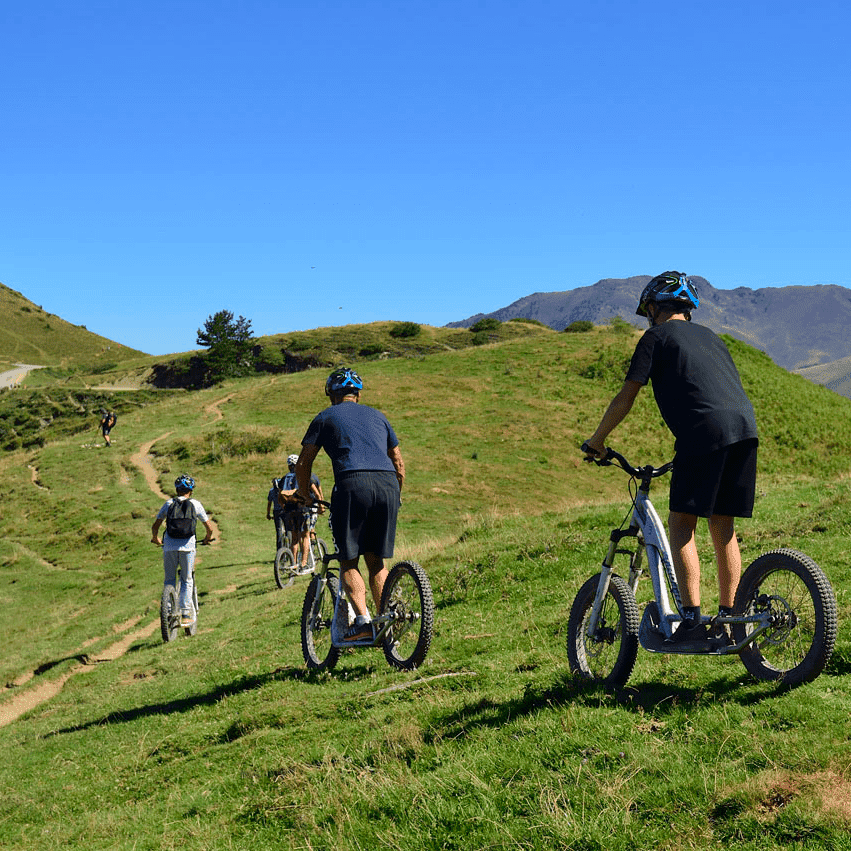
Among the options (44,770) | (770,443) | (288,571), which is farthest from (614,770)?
(770,443)

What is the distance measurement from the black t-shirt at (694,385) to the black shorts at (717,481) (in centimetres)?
8

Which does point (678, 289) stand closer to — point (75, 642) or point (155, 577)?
point (75, 642)

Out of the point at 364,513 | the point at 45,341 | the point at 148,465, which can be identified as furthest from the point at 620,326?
the point at 45,341

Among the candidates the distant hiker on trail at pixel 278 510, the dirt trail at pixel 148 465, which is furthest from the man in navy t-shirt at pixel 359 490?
the dirt trail at pixel 148 465

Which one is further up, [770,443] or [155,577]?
[770,443]

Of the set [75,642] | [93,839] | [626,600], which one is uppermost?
[626,600]

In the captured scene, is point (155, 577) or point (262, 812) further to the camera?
point (155, 577)

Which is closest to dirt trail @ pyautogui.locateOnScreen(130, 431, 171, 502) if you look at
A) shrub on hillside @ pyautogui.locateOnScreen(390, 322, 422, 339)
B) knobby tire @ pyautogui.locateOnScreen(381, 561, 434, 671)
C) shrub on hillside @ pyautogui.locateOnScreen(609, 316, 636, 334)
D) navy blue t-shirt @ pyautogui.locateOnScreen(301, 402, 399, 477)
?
navy blue t-shirt @ pyautogui.locateOnScreen(301, 402, 399, 477)

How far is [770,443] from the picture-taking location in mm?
45250

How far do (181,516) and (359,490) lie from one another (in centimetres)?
764

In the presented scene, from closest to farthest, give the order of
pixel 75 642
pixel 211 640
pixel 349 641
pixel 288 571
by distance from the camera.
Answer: pixel 349 641 < pixel 211 640 < pixel 75 642 < pixel 288 571

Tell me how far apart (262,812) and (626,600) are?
3.00m

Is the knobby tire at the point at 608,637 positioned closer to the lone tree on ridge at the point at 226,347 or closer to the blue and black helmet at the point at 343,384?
the blue and black helmet at the point at 343,384

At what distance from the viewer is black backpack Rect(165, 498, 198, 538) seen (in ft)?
46.6
